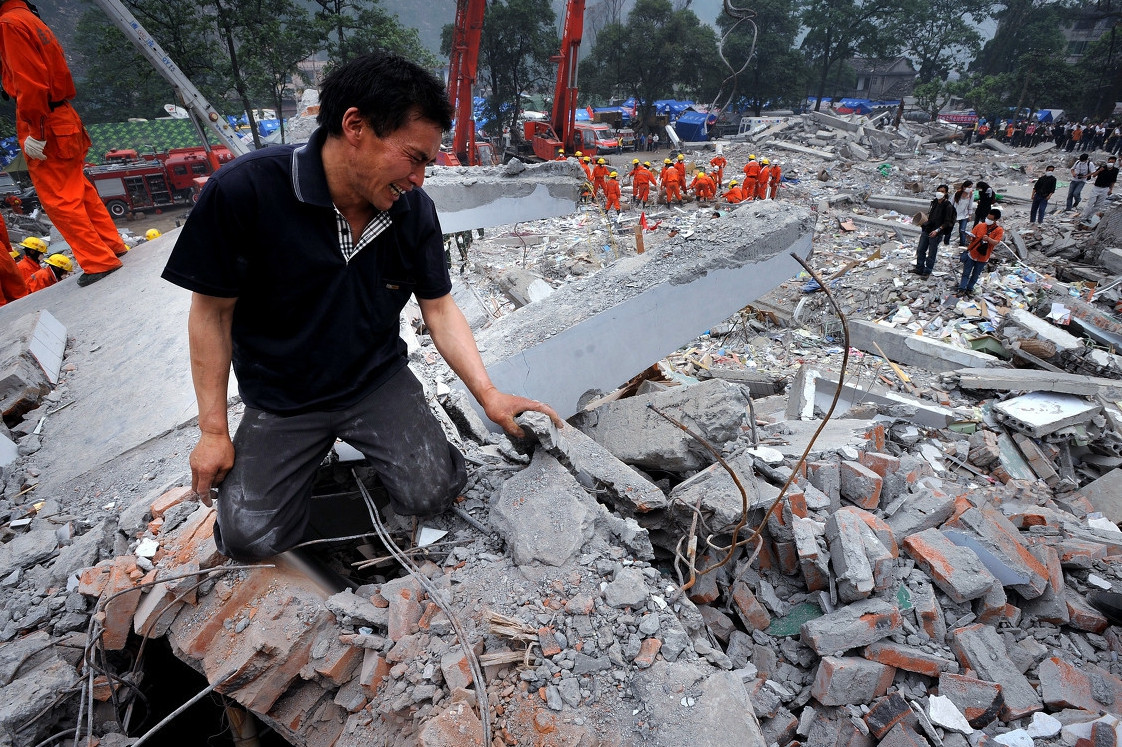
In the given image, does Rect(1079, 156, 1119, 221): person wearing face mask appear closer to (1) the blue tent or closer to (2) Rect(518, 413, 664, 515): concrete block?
(2) Rect(518, 413, 664, 515): concrete block

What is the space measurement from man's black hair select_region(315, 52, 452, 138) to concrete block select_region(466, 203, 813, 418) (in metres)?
1.77

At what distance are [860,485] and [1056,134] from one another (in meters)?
27.3

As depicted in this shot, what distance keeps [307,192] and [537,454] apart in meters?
1.26

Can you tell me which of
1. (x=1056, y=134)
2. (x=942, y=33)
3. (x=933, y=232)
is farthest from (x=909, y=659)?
Answer: (x=942, y=33)

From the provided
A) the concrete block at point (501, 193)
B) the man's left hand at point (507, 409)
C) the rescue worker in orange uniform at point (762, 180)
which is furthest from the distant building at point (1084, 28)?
the man's left hand at point (507, 409)

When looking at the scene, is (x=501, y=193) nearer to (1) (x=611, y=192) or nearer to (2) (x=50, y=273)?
(1) (x=611, y=192)

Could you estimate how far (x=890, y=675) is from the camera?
210 cm

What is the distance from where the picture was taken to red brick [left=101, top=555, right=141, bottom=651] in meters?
1.88

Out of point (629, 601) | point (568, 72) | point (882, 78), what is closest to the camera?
point (629, 601)

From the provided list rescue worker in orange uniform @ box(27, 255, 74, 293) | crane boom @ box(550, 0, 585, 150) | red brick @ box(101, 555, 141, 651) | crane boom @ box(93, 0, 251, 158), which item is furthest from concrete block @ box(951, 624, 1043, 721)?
crane boom @ box(550, 0, 585, 150)

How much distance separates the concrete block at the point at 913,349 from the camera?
5766 millimetres

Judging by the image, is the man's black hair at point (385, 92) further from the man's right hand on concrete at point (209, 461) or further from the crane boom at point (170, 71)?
the crane boom at point (170, 71)

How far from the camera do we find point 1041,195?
1077cm

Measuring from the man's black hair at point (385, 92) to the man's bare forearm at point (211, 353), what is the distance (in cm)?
71
